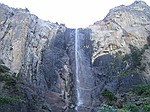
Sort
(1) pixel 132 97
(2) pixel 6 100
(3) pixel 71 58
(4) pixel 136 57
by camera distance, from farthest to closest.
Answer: (3) pixel 71 58 → (4) pixel 136 57 → (1) pixel 132 97 → (2) pixel 6 100

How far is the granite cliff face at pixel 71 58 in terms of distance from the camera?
31.4 m

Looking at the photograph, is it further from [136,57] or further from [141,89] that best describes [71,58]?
[141,89]

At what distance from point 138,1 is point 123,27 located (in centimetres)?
1052

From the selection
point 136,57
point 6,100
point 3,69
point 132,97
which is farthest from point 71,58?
point 6,100

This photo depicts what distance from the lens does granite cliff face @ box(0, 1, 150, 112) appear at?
31391 mm

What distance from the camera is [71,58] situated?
3853 centimetres

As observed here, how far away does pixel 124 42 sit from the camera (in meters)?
40.2

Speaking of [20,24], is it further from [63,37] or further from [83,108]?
[83,108]

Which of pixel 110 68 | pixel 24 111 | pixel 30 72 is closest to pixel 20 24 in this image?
pixel 30 72

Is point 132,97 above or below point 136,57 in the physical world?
below

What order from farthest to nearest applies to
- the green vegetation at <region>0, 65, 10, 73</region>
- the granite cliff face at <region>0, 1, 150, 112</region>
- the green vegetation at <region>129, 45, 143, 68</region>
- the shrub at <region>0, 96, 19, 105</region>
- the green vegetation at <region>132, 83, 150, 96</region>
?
the green vegetation at <region>129, 45, 143, 68</region>
the granite cliff face at <region>0, 1, 150, 112</region>
the green vegetation at <region>0, 65, 10, 73</region>
the green vegetation at <region>132, 83, 150, 96</region>
the shrub at <region>0, 96, 19, 105</region>

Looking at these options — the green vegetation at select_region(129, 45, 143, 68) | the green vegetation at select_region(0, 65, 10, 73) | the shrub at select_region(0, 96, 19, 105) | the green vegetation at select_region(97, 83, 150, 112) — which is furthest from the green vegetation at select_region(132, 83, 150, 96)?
the green vegetation at select_region(0, 65, 10, 73)

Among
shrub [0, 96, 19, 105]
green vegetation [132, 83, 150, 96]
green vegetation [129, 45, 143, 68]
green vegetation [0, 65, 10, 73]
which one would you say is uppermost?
green vegetation [129, 45, 143, 68]

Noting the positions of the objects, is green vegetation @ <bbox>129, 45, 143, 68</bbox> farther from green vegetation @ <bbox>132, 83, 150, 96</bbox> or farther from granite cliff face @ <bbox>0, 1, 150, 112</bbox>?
green vegetation @ <bbox>132, 83, 150, 96</bbox>
